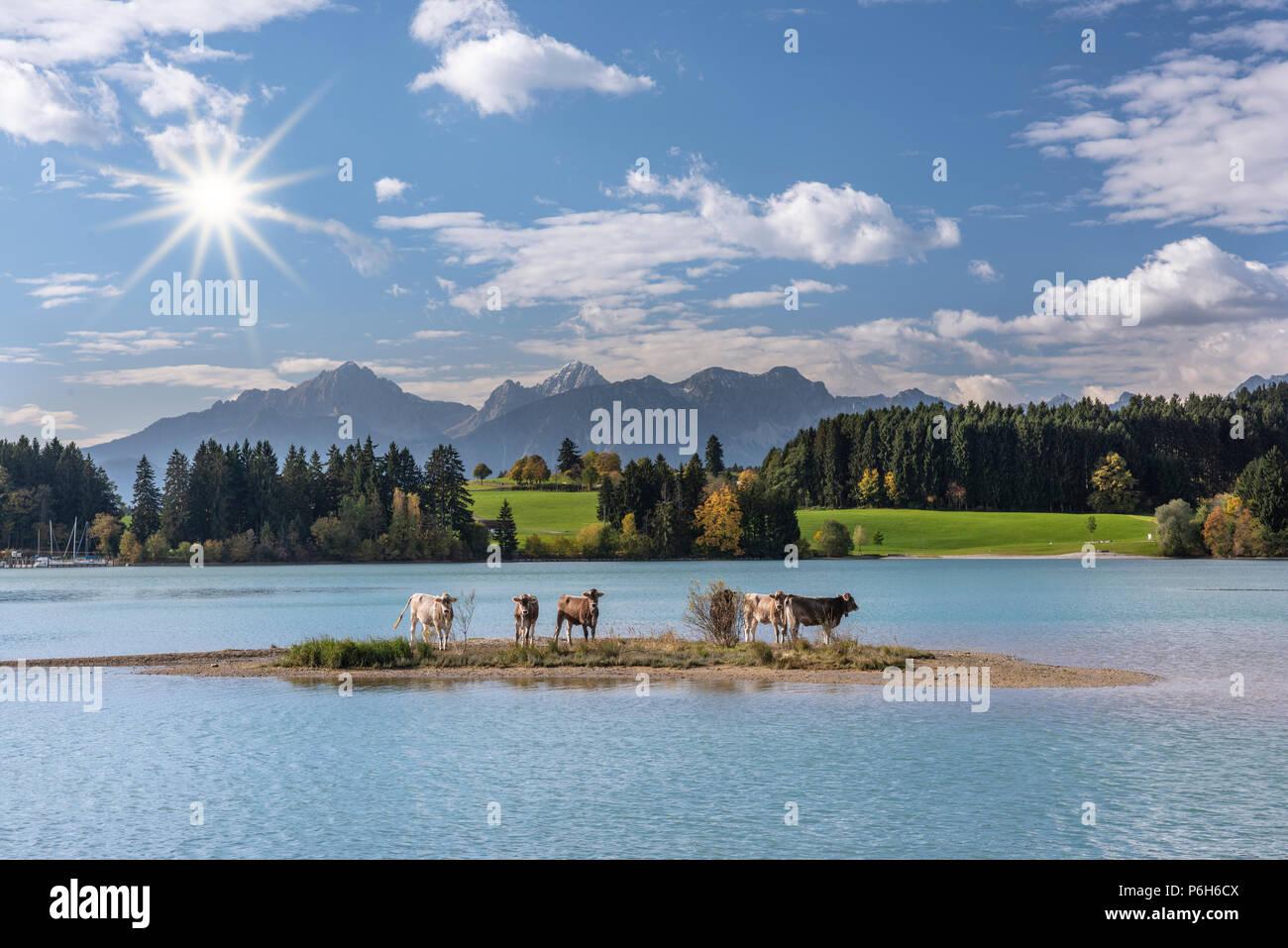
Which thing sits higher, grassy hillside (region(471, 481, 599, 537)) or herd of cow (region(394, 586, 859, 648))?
grassy hillside (region(471, 481, 599, 537))

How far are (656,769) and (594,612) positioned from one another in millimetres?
16738

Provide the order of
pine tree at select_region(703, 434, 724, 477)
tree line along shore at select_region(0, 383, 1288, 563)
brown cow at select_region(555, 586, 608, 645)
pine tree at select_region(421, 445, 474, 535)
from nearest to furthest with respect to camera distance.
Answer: brown cow at select_region(555, 586, 608, 645), tree line along shore at select_region(0, 383, 1288, 563), pine tree at select_region(421, 445, 474, 535), pine tree at select_region(703, 434, 724, 477)

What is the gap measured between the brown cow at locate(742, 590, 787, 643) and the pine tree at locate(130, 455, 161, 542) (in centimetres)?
13817

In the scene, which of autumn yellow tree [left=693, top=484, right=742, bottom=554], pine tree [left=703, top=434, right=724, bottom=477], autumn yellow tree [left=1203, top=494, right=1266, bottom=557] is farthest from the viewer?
pine tree [left=703, top=434, right=724, bottom=477]

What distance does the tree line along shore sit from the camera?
487 feet

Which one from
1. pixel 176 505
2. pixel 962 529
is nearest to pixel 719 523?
pixel 962 529

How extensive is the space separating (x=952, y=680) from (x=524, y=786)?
15.5 m

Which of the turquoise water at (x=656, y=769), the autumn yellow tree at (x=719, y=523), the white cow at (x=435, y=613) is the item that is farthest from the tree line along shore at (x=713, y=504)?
the turquoise water at (x=656, y=769)

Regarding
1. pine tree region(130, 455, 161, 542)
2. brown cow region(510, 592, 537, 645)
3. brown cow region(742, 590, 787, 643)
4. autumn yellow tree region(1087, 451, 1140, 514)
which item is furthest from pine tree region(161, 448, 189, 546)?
autumn yellow tree region(1087, 451, 1140, 514)

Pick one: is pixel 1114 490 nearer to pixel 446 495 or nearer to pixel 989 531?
pixel 989 531

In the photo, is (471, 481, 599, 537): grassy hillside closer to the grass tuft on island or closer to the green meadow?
the green meadow

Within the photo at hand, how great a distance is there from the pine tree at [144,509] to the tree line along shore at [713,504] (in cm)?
28

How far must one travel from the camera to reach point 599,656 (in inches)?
1298
